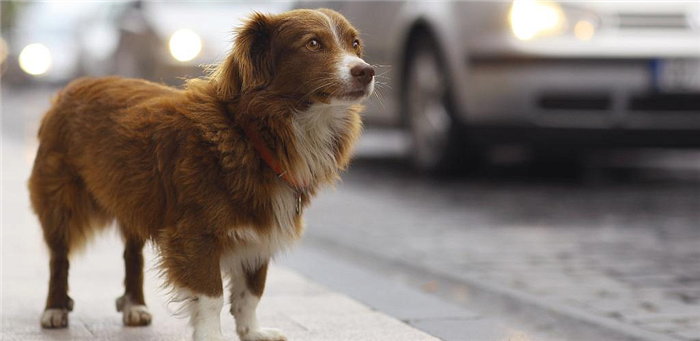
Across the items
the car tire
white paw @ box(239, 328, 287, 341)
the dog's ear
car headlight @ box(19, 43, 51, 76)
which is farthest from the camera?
car headlight @ box(19, 43, 51, 76)

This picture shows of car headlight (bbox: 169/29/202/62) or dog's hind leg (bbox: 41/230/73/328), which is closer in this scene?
dog's hind leg (bbox: 41/230/73/328)

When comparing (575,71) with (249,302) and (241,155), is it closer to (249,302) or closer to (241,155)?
(249,302)

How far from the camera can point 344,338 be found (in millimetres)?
4148

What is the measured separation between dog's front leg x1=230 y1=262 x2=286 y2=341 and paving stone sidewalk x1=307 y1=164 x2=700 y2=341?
1.47m

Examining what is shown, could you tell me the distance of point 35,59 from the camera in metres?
34.0

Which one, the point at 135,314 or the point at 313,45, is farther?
the point at 135,314

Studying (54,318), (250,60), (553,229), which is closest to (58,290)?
(54,318)

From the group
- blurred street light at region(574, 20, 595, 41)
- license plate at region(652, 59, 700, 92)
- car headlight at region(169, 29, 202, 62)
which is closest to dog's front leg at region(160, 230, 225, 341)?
blurred street light at region(574, 20, 595, 41)

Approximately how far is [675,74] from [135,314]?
16.7 ft

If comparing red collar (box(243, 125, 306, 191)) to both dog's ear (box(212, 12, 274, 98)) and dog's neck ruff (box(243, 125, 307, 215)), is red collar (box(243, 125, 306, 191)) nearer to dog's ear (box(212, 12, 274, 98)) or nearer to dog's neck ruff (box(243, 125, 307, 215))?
dog's neck ruff (box(243, 125, 307, 215))

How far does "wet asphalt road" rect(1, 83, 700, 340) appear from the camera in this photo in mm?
5309

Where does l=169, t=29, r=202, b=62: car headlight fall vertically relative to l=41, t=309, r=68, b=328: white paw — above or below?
above

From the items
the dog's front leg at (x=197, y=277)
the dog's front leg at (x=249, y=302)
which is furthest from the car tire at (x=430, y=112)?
the dog's front leg at (x=197, y=277)

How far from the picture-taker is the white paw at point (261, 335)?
405cm
